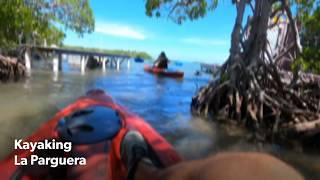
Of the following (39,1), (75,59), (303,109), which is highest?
(39,1)

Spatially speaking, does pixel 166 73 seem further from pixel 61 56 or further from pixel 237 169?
pixel 237 169

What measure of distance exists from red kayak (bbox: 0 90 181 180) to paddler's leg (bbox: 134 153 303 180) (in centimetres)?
160

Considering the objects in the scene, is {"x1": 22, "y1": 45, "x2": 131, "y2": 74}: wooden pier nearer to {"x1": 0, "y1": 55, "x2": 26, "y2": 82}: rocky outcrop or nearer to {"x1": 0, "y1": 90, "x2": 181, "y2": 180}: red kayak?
{"x1": 0, "y1": 55, "x2": 26, "y2": 82}: rocky outcrop

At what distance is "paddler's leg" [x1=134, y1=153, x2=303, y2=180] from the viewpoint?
5.04 ft

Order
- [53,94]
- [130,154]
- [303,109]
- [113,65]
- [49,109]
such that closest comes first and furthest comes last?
1. [130,154]
2. [303,109]
3. [49,109]
4. [53,94]
5. [113,65]

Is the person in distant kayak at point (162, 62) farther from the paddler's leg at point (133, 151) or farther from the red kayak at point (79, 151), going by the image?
the paddler's leg at point (133, 151)

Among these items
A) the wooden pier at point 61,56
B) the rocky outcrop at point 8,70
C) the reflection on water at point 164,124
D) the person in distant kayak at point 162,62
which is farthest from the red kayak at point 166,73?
the reflection on water at point 164,124

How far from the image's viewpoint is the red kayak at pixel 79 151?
3.51m

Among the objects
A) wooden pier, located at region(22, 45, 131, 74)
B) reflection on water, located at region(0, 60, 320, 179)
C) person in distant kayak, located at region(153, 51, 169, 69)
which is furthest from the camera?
person in distant kayak, located at region(153, 51, 169, 69)

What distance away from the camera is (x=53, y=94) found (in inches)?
595

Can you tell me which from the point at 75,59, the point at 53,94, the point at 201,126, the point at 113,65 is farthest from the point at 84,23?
the point at 75,59

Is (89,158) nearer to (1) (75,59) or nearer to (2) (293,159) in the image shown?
(2) (293,159)

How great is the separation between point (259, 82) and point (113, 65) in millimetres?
35579

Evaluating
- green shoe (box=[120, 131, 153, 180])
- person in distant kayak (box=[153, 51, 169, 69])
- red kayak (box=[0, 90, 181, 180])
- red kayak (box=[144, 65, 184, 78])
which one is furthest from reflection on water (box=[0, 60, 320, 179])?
person in distant kayak (box=[153, 51, 169, 69])
